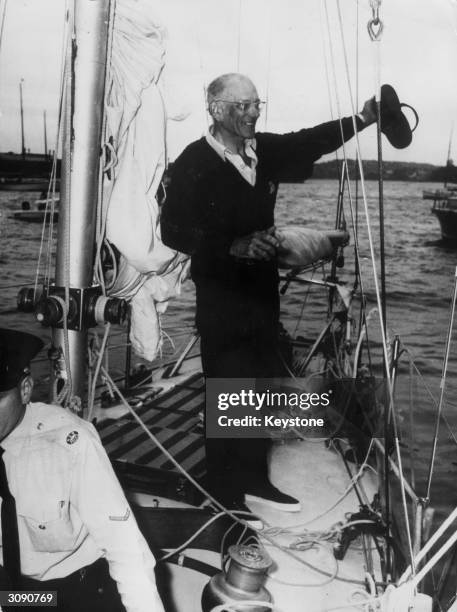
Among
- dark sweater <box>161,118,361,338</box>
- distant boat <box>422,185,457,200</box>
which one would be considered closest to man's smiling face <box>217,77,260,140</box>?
dark sweater <box>161,118,361,338</box>

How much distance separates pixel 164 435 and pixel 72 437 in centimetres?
164

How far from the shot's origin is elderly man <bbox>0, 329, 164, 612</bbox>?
1.23 metres

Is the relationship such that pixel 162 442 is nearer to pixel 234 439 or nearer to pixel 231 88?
pixel 234 439

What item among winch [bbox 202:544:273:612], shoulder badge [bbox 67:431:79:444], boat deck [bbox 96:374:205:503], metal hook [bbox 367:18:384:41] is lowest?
boat deck [bbox 96:374:205:503]

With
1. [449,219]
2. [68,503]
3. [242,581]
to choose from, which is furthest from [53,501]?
[449,219]

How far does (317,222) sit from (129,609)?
17.4 metres

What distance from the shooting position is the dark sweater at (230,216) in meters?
2.05

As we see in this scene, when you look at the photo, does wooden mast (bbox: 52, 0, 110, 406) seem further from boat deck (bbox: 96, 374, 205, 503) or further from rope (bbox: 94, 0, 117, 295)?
boat deck (bbox: 96, 374, 205, 503)

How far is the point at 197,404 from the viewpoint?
3.37 meters

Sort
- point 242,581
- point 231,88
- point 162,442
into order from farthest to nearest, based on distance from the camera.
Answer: point 162,442 → point 231,88 → point 242,581

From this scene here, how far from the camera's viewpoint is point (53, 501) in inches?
50.0

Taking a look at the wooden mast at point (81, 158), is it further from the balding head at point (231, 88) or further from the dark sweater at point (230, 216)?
the balding head at point (231, 88)

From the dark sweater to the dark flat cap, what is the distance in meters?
0.76

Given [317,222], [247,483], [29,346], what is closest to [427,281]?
[317,222]
